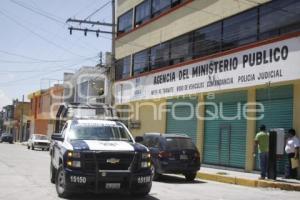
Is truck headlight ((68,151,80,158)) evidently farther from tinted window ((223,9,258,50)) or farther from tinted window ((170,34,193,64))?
tinted window ((170,34,193,64))

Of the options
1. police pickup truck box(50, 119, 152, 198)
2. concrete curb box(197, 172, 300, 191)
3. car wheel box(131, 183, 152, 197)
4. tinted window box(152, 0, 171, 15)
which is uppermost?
tinted window box(152, 0, 171, 15)

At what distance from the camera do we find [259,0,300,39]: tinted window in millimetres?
19219

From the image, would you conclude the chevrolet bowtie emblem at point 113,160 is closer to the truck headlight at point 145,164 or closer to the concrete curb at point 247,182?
the truck headlight at point 145,164

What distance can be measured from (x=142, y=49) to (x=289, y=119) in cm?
1535

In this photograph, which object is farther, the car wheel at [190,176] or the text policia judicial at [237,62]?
the text policia judicial at [237,62]

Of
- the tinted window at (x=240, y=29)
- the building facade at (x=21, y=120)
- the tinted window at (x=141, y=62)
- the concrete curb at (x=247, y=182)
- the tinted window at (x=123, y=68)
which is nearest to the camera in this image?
the concrete curb at (x=247, y=182)

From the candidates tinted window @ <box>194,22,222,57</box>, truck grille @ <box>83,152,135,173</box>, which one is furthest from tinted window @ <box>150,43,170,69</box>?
truck grille @ <box>83,152,135,173</box>

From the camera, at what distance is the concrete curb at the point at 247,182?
651 inches

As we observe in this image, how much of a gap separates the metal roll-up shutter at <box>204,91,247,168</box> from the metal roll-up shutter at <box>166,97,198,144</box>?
1.25 metres

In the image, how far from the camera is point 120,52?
38156mm

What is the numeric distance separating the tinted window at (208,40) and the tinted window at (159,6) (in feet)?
14.9

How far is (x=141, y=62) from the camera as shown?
112ft

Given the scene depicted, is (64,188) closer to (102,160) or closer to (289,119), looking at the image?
(102,160)

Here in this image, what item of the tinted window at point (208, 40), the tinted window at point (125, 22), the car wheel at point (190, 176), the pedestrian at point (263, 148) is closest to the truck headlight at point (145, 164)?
the car wheel at point (190, 176)
